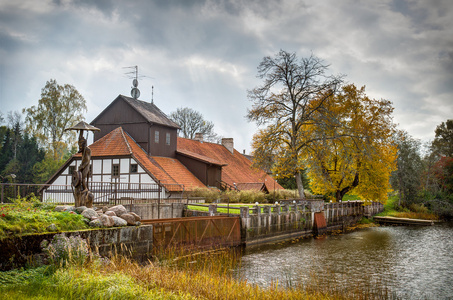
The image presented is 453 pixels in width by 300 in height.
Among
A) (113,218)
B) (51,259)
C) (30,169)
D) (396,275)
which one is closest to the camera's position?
(51,259)

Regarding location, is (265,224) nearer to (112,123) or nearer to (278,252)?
(278,252)

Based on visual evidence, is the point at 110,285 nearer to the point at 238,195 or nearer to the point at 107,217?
the point at 107,217

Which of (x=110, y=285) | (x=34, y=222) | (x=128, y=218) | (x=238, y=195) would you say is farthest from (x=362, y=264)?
(x=238, y=195)

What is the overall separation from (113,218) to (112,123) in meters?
21.8

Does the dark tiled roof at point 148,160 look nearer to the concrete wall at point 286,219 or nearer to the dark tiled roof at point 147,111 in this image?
the dark tiled roof at point 147,111

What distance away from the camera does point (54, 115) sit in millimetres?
40062

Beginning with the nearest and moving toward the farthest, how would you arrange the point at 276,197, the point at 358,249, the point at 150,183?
1. the point at 358,249
2. the point at 150,183
3. the point at 276,197

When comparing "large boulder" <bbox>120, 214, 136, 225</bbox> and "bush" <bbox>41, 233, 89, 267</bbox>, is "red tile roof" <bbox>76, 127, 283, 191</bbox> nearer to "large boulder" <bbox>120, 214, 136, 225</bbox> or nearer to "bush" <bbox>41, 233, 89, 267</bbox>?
"large boulder" <bbox>120, 214, 136, 225</bbox>

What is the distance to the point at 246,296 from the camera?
8227mm

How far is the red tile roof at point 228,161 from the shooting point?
3616cm

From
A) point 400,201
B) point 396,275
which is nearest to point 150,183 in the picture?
point 396,275

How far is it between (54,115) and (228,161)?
18886mm

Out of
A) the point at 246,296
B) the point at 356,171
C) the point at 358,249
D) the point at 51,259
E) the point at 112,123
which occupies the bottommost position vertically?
the point at 358,249

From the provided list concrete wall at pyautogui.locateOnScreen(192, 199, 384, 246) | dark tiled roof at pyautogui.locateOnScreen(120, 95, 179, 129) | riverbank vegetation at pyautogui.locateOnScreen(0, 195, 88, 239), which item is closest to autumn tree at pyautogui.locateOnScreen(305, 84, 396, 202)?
concrete wall at pyautogui.locateOnScreen(192, 199, 384, 246)
